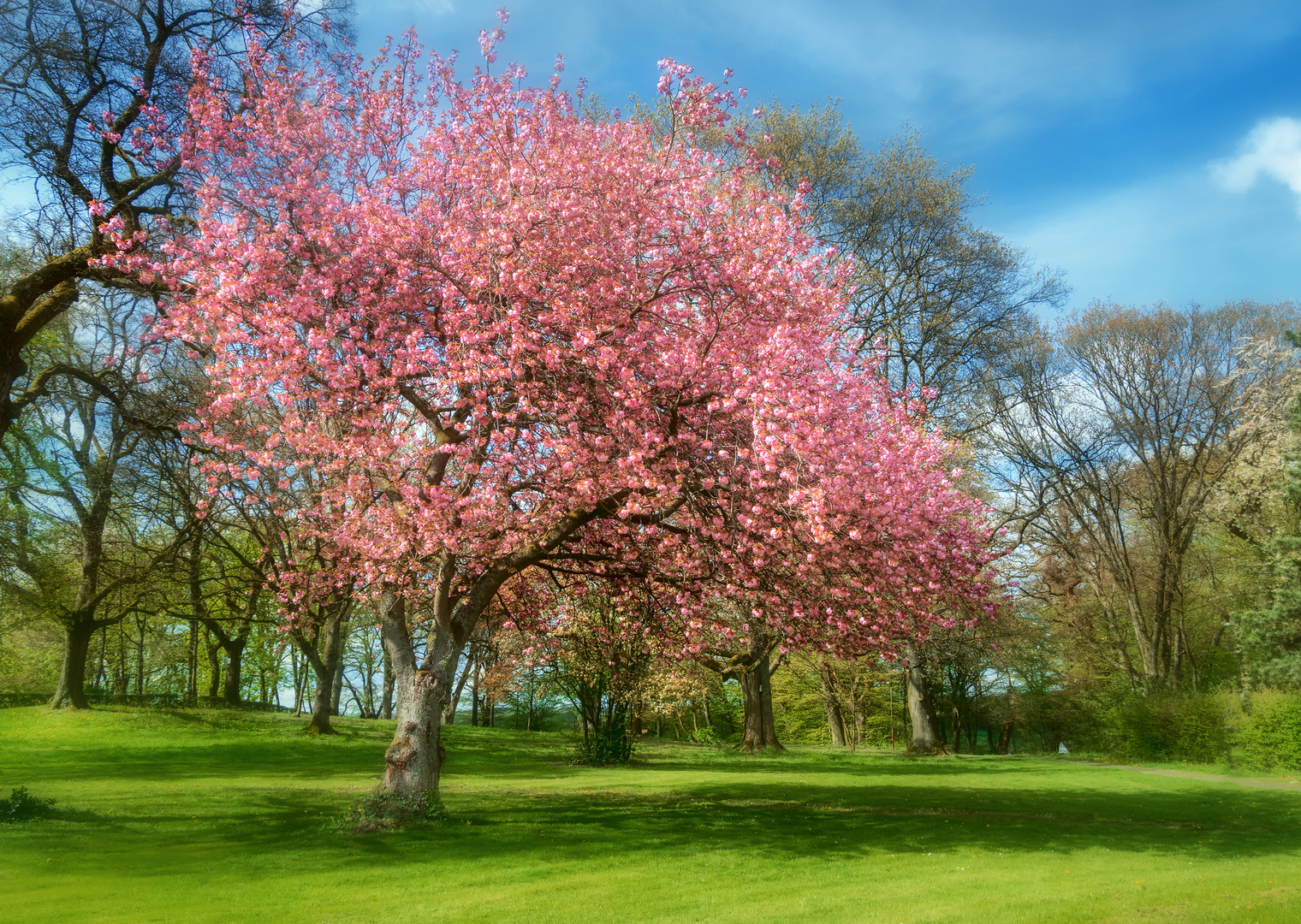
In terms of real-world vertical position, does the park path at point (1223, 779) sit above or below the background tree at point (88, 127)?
below

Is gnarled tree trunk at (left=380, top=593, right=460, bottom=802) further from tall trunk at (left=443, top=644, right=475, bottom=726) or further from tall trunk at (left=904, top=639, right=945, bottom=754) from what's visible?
tall trunk at (left=443, top=644, right=475, bottom=726)

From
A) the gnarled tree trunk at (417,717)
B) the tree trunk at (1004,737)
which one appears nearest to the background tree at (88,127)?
the gnarled tree trunk at (417,717)

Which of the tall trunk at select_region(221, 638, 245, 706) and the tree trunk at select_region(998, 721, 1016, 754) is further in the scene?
the tree trunk at select_region(998, 721, 1016, 754)

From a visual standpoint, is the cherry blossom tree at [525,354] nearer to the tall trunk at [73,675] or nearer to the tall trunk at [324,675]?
the tall trunk at [324,675]

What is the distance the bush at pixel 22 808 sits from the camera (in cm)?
1199

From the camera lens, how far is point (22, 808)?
477 inches

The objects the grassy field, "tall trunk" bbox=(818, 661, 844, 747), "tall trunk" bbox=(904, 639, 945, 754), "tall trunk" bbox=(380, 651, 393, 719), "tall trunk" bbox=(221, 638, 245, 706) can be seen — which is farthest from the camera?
→ "tall trunk" bbox=(380, 651, 393, 719)

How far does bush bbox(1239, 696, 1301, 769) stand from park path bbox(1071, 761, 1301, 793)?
144 centimetres

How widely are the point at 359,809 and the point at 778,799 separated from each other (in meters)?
8.59

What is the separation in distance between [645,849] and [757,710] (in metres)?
19.7

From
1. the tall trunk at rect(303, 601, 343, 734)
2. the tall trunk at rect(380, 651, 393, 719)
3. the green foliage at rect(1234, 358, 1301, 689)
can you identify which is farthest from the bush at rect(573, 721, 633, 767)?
the tall trunk at rect(380, 651, 393, 719)

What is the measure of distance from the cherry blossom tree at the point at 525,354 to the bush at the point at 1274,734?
661 inches

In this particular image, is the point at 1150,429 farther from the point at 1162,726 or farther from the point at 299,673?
the point at 299,673

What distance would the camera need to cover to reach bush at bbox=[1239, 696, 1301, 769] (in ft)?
72.6
